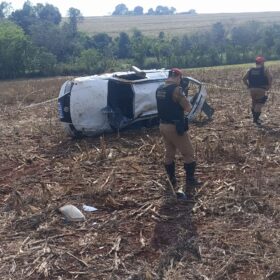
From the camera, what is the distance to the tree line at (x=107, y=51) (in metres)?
41.3

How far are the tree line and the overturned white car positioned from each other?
89.6 ft

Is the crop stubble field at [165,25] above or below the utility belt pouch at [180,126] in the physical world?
below

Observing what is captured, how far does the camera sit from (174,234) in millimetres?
5949

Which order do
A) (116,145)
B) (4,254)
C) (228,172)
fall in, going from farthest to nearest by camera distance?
(116,145)
(228,172)
(4,254)

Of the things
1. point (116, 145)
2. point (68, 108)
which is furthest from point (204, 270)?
point (68, 108)

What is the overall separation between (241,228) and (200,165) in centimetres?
261

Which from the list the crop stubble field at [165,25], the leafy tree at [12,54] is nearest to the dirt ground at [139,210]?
the leafy tree at [12,54]

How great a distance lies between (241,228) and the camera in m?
5.99

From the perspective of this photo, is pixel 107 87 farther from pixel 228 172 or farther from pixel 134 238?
pixel 134 238

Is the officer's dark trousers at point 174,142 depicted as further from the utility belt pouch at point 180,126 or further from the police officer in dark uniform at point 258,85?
the police officer in dark uniform at point 258,85

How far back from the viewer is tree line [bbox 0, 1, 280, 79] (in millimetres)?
41312

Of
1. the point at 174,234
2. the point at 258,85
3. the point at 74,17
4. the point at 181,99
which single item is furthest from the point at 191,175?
the point at 74,17

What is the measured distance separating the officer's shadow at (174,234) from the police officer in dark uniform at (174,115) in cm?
78

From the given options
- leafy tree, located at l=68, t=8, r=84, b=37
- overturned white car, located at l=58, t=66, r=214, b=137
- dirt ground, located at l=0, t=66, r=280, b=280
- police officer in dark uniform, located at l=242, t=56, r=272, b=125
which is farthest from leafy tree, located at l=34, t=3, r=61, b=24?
dirt ground, located at l=0, t=66, r=280, b=280
